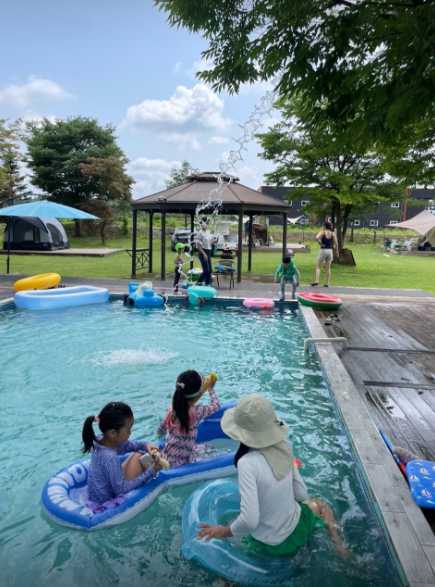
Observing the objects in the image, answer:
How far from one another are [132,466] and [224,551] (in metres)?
1.07

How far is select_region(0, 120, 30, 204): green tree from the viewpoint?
93.5 feet

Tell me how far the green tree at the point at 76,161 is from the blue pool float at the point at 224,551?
33.3 metres

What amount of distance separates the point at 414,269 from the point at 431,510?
67.2 ft

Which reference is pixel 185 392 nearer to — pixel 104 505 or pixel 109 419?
pixel 109 419

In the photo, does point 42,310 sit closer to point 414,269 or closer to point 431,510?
point 431,510

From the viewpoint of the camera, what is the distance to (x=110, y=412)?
3.31m

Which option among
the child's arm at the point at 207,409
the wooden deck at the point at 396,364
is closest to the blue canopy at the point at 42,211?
the wooden deck at the point at 396,364

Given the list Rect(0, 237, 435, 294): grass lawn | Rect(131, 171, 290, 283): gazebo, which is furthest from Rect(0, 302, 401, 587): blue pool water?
Rect(0, 237, 435, 294): grass lawn

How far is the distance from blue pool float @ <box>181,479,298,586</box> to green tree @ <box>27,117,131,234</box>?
3335 cm

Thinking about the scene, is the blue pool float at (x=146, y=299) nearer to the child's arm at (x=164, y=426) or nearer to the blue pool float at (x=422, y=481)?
the child's arm at (x=164, y=426)

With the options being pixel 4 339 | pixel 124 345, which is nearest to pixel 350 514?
pixel 124 345

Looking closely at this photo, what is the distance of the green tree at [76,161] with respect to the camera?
34969 mm

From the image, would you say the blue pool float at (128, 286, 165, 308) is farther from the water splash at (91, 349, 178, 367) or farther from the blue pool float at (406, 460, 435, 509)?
the blue pool float at (406, 460, 435, 509)

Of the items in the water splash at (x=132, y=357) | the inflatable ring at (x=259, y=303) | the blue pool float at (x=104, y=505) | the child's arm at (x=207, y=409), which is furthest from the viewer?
the inflatable ring at (x=259, y=303)
